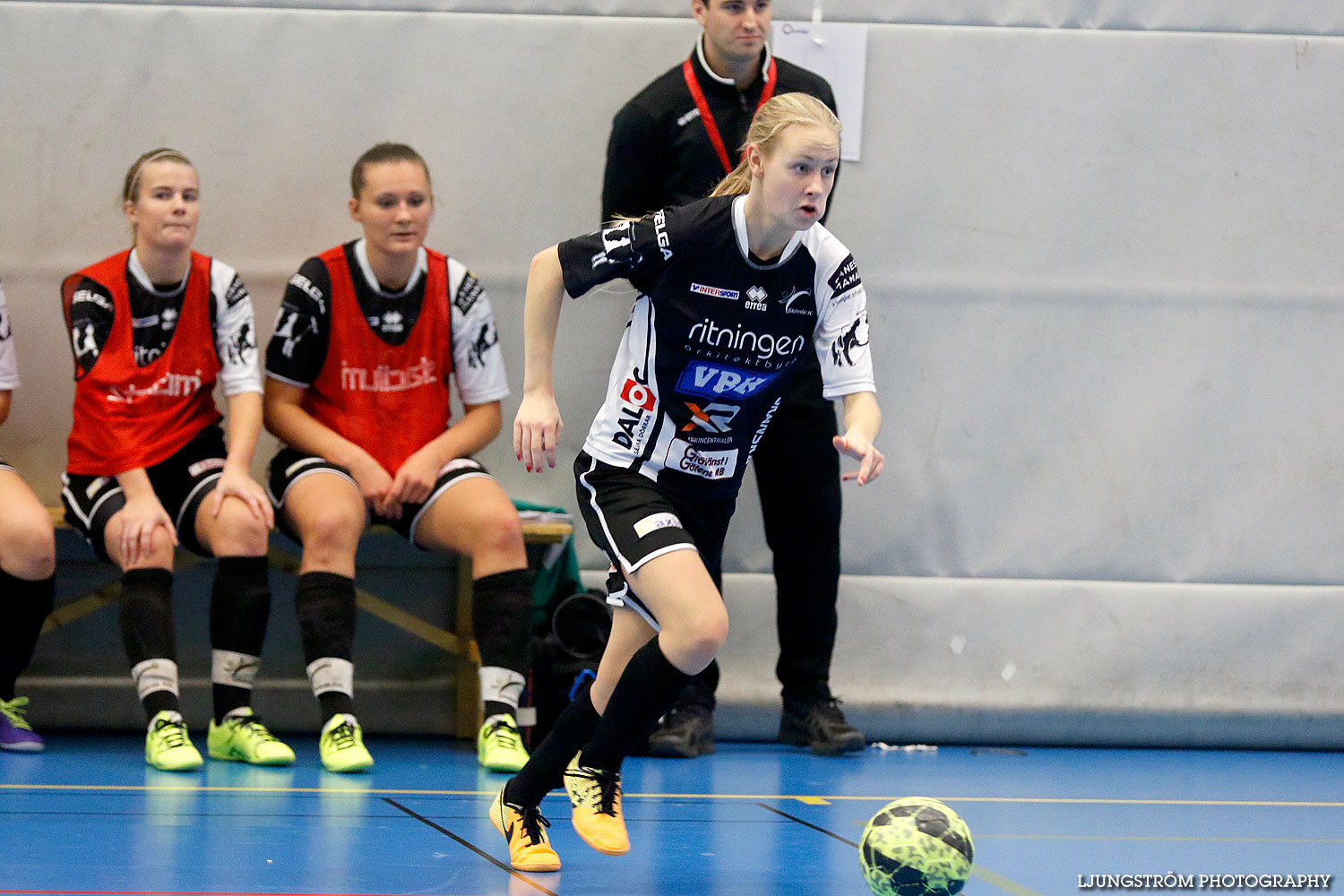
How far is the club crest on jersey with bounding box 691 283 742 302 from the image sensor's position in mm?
3209

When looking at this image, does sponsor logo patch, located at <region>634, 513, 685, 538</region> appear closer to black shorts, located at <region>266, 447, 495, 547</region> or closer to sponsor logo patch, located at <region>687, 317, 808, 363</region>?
Answer: sponsor logo patch, located at <region>687, 317, 808, 363</region>

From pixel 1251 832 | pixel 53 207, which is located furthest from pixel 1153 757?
pixel 53 207

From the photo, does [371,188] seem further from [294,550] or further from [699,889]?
[699,889]

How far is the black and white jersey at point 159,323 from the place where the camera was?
4594mm

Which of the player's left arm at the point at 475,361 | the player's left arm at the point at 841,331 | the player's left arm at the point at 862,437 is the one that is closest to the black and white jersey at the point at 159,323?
the player's left arm at the point at 475,361

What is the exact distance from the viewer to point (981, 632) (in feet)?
17.3

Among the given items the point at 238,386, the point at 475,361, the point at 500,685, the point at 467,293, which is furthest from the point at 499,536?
the point at 238,386

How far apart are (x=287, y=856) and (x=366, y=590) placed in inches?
84.6

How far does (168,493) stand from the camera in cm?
457

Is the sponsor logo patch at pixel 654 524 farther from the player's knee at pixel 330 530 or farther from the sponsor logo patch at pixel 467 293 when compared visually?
the sponsor logo patch at pixel 467 293

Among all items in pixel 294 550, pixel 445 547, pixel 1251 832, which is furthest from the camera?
pixel 294 550

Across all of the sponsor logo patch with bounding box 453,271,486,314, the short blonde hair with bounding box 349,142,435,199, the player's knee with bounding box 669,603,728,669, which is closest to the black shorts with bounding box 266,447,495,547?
the sponsor logo patch with bounding box 453,271,486,314

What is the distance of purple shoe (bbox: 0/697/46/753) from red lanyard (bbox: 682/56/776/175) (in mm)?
2811

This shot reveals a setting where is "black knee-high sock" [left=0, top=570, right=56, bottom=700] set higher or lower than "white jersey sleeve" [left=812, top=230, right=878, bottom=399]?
lower
